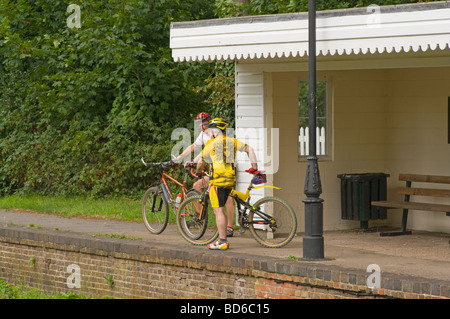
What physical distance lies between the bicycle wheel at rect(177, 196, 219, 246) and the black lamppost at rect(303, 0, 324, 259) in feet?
5.29

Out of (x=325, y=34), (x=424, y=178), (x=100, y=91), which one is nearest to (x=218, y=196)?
(x=325, y=34)

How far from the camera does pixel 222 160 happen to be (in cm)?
1165

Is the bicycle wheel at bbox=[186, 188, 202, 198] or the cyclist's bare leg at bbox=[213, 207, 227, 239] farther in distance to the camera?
the bicycle wheel at bbox=[186, 188, 202, 198]

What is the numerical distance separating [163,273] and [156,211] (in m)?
2.12

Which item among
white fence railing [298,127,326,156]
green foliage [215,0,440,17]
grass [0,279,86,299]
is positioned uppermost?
green foliage [215,0,440,17]

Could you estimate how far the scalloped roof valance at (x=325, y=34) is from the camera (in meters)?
10.8

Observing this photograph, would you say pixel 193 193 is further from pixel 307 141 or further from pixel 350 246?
pixel 350 246

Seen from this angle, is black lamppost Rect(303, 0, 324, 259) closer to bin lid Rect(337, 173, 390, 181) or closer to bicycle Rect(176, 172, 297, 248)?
bicycle Rect(176, 172, 297, 248)

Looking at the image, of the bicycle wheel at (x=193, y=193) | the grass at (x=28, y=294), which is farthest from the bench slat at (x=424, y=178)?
the grass at (x=28, y=294)

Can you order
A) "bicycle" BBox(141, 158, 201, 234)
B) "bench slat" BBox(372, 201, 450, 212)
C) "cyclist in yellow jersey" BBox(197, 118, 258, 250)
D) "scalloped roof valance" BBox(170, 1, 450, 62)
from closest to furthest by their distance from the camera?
"scalloped roof valance" BBox(170, 1, 450, 62) → "cyclist in yellow jersey" BBox(197, 118, 258, 250) → "bench slat" BBox(372, 201, 450, 212) → "bicycle" BBox(141, 158, 201, 234)

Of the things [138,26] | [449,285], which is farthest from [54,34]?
[449,285]

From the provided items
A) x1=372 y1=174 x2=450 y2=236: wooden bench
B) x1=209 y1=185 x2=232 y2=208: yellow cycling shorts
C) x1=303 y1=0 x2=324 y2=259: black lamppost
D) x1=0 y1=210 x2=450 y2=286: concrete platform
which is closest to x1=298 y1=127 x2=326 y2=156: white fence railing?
x1=372 y1=174 x2=450 y2=236: wooden bench

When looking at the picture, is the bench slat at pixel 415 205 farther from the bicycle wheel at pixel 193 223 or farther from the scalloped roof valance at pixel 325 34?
the bicycle wheel at pixel 193 223

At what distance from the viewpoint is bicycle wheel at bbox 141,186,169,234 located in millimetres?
13289
